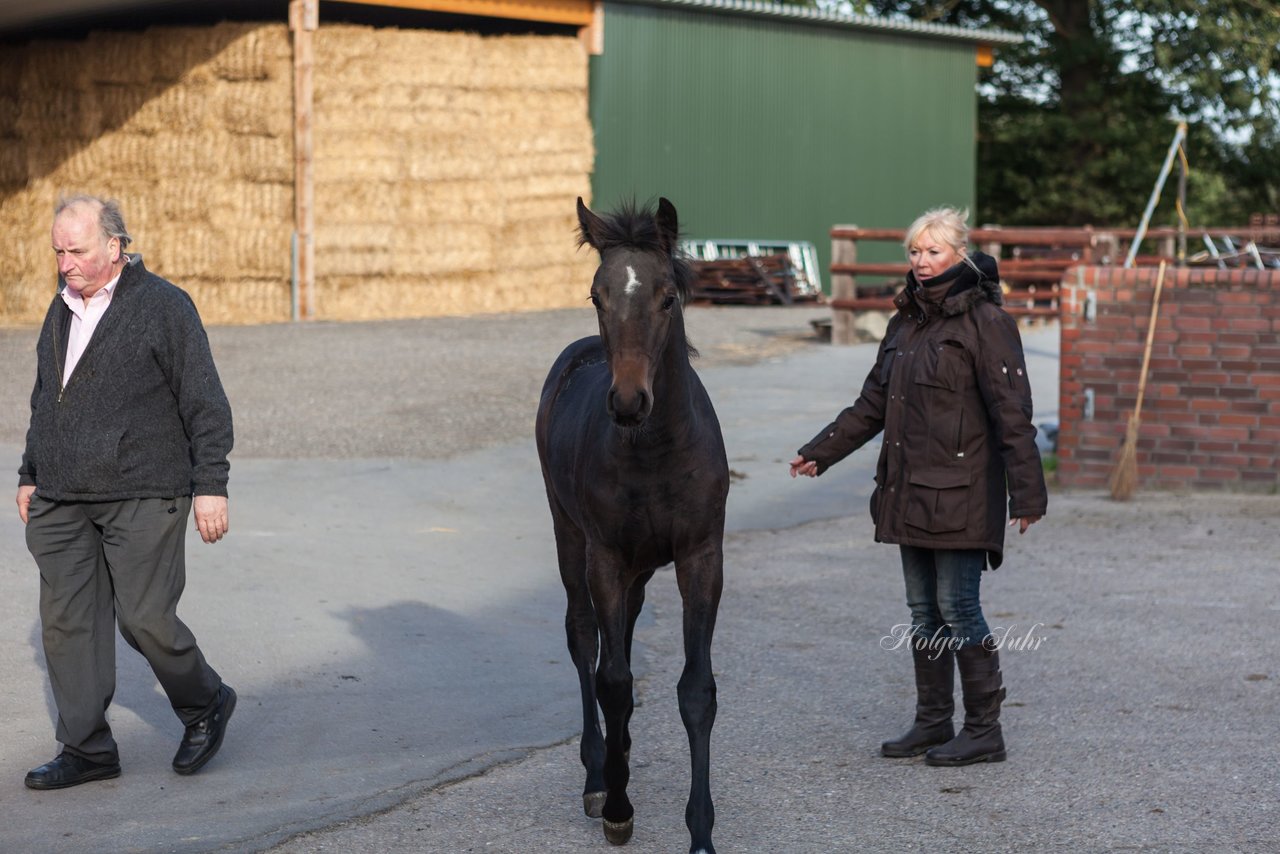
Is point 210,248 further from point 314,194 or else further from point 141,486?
point 141,486

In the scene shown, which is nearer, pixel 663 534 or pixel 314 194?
pixel 663 534

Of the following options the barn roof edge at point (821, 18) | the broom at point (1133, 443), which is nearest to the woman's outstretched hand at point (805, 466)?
the broom at point (1133, 443)

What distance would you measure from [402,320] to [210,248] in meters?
2.42

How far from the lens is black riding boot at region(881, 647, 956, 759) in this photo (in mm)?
5293

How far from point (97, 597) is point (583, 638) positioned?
157 cm

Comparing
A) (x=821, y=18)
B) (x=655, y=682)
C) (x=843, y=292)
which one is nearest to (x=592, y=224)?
(x=655, y=682)

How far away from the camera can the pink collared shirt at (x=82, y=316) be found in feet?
16.1

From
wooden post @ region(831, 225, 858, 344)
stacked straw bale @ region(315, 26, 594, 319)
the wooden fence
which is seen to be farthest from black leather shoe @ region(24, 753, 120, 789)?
stacked straw bale @ region(315, 26, 594, 319)

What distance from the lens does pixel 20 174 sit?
20.1 m

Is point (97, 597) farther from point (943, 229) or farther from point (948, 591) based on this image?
point (943, 229)

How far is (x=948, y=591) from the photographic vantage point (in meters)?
5.23

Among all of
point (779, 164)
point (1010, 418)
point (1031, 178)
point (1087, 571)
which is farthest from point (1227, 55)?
point (1010, 418)

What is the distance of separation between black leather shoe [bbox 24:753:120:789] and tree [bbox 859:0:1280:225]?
30.4 metres

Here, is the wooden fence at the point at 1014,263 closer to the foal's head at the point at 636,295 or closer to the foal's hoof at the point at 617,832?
the foal's head at the point at 636,295
